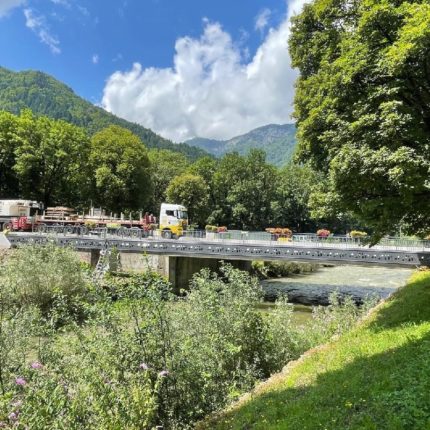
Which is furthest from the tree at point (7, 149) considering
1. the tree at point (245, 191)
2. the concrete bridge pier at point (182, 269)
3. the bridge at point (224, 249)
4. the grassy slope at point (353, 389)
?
the grassy slope at point (353, 389)

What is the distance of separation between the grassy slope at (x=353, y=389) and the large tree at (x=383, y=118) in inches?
130

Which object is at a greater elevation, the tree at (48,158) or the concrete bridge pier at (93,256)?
the tree at (48,158)

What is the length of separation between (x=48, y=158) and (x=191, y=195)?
2126 centimetres

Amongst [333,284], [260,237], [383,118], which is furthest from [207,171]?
[383,118]

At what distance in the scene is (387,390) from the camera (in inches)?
251

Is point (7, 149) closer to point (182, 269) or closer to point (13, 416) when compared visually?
point (182, 269)

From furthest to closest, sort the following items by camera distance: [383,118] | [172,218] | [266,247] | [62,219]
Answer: [62,219], [172,218], [266,247], [383,118]

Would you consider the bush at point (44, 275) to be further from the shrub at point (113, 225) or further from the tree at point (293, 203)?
the tree at point (293, 203)

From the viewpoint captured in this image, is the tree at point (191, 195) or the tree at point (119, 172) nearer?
the tree at point (119, 172)

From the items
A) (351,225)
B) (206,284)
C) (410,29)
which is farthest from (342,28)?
(351,225)

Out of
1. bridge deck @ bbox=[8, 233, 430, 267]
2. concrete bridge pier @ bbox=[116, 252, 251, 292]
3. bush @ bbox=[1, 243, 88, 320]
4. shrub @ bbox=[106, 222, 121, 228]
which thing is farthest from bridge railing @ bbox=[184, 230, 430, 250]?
bush @ bbox=[1, 243, 88, 320]

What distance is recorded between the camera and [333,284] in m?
38.5

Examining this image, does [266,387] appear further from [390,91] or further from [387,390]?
[390,91]

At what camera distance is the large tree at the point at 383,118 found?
9875 millimetres
